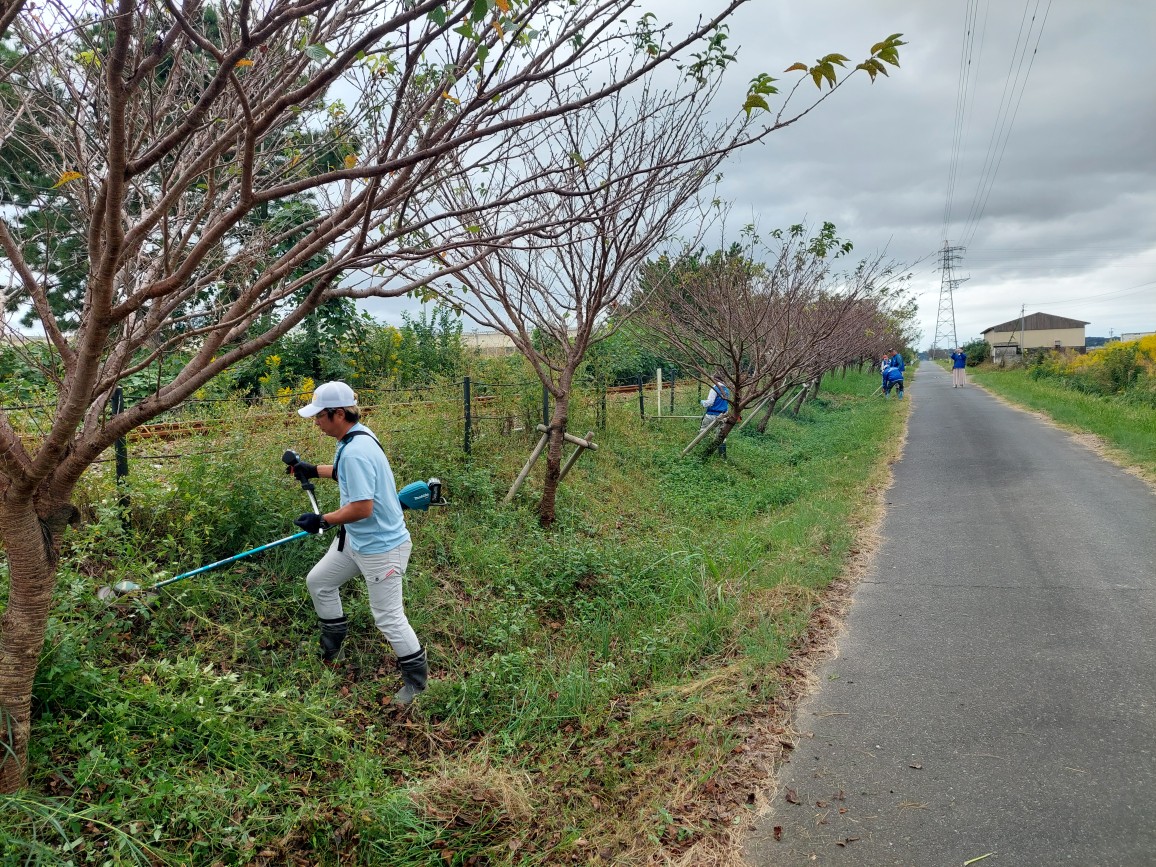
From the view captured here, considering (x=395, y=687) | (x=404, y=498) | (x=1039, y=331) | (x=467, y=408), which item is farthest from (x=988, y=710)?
(x=1039, y=331)

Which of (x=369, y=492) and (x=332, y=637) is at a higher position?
(x=369, y=492)

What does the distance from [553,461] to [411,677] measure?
3.67 m

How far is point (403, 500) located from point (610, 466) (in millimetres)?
5813

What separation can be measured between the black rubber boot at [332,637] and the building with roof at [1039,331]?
9387 cm

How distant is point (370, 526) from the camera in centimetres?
417

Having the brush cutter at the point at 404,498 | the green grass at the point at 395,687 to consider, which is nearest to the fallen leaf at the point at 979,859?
the green grass at the point at 395,687

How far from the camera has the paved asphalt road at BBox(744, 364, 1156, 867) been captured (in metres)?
2.92

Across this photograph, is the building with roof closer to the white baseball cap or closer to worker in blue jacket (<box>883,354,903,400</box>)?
worker in blue jacket (<box>883,354,903,400</box>)

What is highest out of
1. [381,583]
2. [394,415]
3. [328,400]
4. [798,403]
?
[328,400]

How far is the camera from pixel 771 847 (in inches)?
116

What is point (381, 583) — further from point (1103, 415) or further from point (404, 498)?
point (1103, 415)

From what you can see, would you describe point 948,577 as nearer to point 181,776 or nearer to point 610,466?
point 610,466

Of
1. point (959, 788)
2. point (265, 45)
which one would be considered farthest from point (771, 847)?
point (265, 45)

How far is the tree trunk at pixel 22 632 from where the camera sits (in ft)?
8.73
